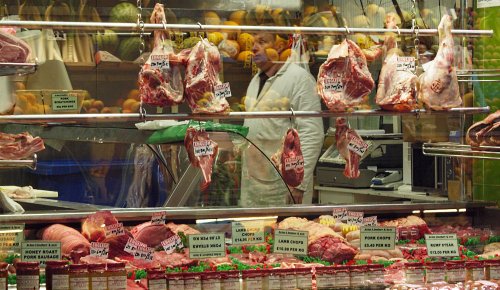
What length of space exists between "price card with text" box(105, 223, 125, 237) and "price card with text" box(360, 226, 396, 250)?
1.39m

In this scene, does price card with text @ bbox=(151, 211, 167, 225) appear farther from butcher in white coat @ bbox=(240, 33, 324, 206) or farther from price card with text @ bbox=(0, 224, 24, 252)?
butcher in white coat @ bbox=(240, 33, 324, 206)

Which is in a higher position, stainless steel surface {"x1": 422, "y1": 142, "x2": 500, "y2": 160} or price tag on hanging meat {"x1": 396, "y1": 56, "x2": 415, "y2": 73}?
price tag on hanging meat {"x1": 396, "y1": 56, "x2": 415, "y2": 73}

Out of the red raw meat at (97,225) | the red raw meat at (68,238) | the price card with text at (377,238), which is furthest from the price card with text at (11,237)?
the price card with text at (377,238)

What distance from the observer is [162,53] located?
229 inches

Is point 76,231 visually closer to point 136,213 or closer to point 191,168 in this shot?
point 136,213

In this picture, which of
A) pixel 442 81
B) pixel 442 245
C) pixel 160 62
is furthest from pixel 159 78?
pixel 442 245

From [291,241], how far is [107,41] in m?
2.88

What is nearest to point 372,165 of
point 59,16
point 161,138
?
point 161,138

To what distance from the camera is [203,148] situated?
19.9 ft

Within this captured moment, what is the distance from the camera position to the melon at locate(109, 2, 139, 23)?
7668 millimetres

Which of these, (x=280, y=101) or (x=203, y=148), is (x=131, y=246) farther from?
(x=280, y=101)

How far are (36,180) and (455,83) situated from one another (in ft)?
11.0

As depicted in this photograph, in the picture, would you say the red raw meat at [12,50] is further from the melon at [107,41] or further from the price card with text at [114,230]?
the melon at [107,41]

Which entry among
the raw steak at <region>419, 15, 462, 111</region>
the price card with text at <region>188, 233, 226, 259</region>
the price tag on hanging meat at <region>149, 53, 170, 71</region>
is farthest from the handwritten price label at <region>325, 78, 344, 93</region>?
the price card with text at <region>188, 233, 226, 259</region>
